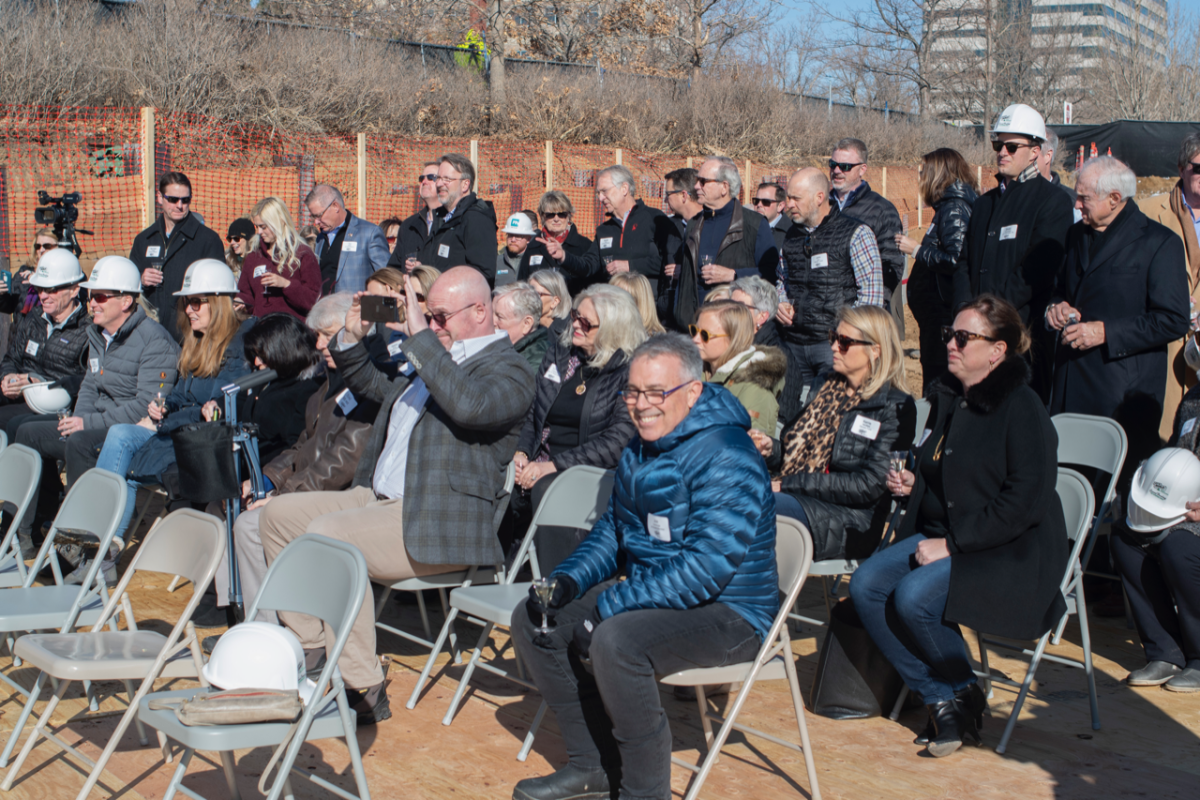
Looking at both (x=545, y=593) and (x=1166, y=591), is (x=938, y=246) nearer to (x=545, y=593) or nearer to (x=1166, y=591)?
(x=1166, y=591)

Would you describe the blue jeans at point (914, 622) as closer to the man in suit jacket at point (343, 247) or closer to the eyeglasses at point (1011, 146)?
the eyeglasses at point (1011, 146)

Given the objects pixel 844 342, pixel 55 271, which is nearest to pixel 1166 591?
pixel 844 342

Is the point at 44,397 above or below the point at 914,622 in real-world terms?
above

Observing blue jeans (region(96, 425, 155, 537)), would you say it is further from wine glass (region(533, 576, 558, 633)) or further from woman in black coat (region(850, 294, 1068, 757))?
woman in black coat (region(850, 294, 1068, 757))

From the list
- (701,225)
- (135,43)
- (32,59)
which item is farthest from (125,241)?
(701,225)

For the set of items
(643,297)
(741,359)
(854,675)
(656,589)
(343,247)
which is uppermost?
(343,247)

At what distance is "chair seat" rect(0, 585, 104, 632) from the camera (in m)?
4.02

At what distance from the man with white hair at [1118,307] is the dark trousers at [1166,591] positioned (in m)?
0.86

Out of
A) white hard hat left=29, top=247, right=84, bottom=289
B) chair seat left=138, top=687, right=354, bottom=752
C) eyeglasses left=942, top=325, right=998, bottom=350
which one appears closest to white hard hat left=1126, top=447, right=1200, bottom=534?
eyeglasses left=942, top=325, right=998, bottom=350

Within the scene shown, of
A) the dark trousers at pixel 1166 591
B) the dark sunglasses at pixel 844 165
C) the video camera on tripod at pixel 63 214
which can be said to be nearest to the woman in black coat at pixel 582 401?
the dark trousers at pixel 1166 591

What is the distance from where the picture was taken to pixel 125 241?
514 inches

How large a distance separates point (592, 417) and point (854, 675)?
5.48 ft

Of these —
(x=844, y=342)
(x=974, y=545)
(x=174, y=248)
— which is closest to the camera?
(x=974, y=545)

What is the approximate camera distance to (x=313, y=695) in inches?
119
